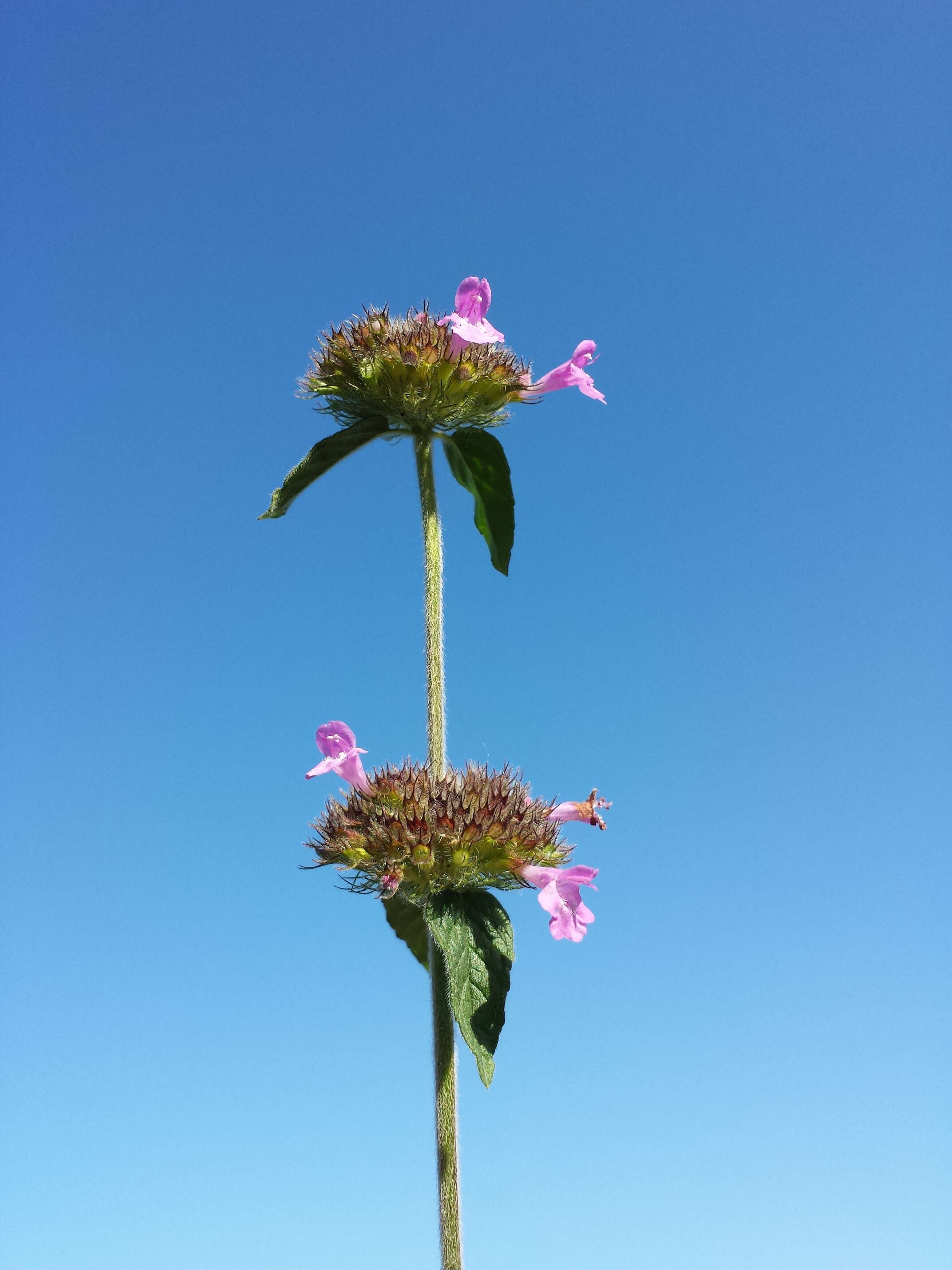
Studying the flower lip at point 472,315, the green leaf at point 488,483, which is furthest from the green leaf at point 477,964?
the flower lip at point 472,315

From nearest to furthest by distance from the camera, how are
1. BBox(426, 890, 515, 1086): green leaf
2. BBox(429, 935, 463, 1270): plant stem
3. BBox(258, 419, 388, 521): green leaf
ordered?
BBox(426, 890, 515, 1086): green leaf
BBox(429, 935, 463, 1270): plant stem
BBox(258, 419, 388, 521): green leaf

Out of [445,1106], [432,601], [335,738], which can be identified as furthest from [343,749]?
[445,1106]

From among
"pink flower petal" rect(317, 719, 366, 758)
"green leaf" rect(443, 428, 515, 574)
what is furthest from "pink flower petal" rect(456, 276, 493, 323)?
"pink flower petal" rect(317, 719, 366, 758)

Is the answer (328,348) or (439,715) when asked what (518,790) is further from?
(328,348)

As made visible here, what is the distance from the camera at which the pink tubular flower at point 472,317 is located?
4102 millimetres

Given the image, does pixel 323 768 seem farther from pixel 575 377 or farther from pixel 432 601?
pixel 575 377

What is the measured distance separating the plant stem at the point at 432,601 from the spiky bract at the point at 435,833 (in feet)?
0.71

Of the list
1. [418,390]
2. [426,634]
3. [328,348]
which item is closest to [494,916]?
[426,634]

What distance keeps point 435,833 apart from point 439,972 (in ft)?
1.86

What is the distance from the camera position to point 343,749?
409 centimetres

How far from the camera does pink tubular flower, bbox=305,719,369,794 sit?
4.06 m

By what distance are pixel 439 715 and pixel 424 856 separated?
25.8 inches

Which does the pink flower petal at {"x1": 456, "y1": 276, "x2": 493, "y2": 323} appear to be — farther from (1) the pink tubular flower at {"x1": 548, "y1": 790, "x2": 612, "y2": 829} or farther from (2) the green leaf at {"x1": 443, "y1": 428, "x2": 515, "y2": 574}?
(1) the pink tubular flower at {"x1": 548, "y1": 790, "x2": 612, "y2": 829}

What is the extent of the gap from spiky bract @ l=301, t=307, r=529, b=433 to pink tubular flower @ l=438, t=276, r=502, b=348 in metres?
0.09
